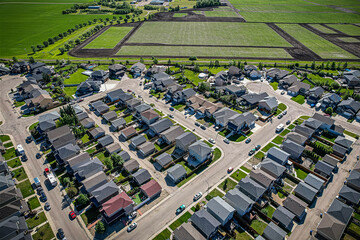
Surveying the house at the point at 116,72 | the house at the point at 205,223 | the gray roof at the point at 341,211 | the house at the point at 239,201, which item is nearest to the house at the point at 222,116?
the house at the point at 239,201

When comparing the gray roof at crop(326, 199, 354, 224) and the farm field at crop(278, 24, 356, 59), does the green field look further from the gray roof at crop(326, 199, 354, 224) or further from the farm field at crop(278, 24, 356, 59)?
the gray roof at crop(326, 199, 354, 224)

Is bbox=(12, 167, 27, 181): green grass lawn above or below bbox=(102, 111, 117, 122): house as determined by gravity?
below

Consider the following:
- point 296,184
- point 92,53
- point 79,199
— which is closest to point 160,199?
point 79,199

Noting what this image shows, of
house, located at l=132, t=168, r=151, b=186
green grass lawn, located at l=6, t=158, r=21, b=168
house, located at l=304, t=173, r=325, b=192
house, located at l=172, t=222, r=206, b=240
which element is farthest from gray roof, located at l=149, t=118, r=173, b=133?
house, located at l=304, t=173, r=325, b=192

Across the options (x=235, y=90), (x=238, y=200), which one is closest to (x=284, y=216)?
Answer: (x=238, y=200)

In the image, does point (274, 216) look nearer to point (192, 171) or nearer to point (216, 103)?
point (192, 171)

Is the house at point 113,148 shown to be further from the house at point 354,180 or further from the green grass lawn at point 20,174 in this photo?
the house at point 354,180

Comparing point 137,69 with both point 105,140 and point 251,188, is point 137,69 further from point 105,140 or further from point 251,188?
point 251,188
